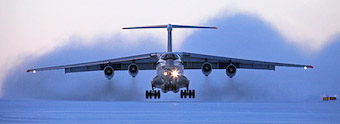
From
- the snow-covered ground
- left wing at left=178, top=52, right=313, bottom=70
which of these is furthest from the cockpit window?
the snow-covered ground

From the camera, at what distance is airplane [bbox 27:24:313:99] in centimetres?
2725

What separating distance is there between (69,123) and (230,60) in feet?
71.5

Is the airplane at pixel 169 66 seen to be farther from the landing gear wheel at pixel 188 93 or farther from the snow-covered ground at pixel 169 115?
the snow-covered ground at pixel 169 115

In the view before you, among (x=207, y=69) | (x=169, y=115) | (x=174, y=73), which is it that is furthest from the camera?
(x=207, y=69)

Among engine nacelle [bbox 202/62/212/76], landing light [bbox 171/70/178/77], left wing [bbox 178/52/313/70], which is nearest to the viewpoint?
landing light [bbox 171/70/178/77]

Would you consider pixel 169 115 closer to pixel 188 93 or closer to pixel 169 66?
pixel 169 66

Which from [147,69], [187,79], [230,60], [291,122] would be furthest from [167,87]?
[291,122]

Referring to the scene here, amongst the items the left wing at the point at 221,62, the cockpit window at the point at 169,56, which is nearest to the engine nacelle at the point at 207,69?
the left wing at the point at 221,62

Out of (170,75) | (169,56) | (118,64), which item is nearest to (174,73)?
(170,75)

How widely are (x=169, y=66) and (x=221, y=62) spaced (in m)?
8.63

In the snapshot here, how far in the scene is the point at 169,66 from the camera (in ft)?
88.5

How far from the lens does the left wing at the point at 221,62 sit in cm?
3140

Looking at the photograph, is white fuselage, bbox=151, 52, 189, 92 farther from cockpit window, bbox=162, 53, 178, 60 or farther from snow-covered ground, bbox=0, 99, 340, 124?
snow-covered ground, bbox=0, 99, 340, 124

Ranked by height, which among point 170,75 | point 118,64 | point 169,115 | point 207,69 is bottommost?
point 169,115
